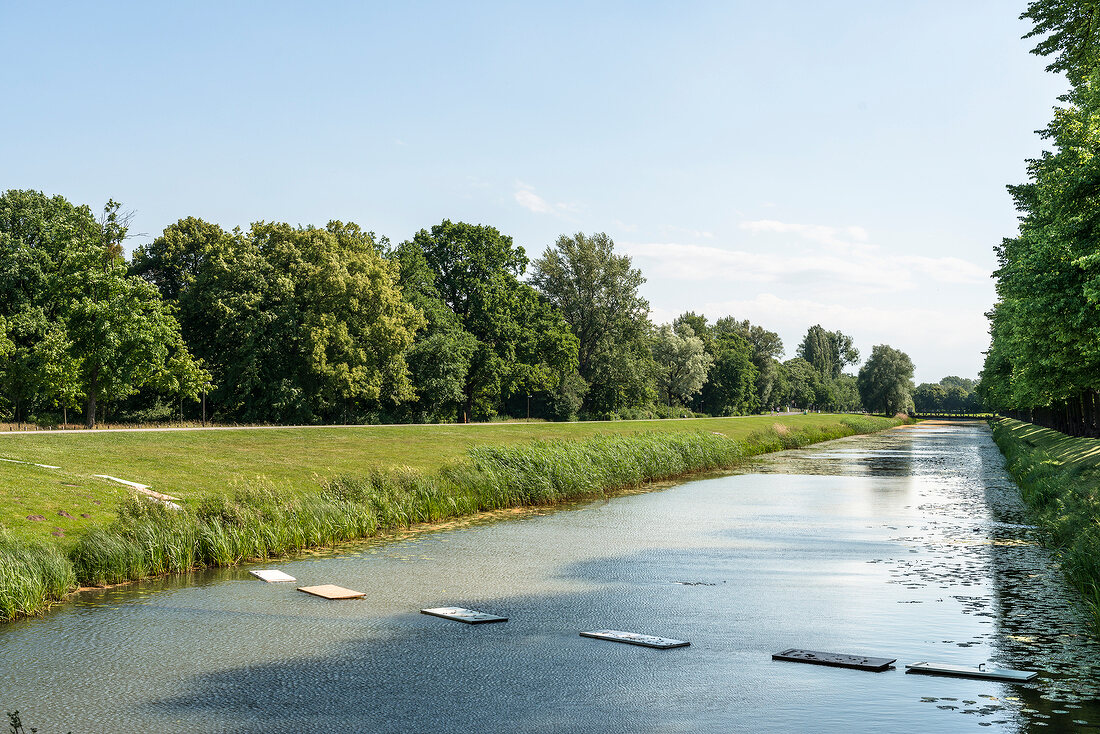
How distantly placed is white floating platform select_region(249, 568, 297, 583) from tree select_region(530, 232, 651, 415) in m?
67.7

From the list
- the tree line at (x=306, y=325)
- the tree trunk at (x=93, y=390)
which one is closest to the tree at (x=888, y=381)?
the tree line at (x=306, y=325)

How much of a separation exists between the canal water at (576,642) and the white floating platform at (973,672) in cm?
18

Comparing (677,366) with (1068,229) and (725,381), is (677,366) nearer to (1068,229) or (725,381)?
(725,381)

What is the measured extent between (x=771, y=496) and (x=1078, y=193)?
1580 cm

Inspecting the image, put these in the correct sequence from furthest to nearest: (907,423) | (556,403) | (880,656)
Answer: (907,423), (556,403), (880,656)

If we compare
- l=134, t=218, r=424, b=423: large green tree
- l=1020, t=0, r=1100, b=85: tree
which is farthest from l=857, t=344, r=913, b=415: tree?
l=1020, t=0, r=1100, b=85: tree

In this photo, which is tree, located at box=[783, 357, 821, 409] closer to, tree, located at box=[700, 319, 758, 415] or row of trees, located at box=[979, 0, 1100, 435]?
tree, located at box=[700, 319, 758, 415]

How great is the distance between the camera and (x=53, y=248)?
163 ft

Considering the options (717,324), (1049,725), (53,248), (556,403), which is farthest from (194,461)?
(717,324)

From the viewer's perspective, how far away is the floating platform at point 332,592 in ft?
44.1

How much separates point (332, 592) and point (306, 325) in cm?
4137

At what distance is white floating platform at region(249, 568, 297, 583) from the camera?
14.8 m

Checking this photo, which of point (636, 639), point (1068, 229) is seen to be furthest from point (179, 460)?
point (1068, 229)

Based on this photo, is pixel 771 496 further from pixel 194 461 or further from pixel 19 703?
pixel 19 703
